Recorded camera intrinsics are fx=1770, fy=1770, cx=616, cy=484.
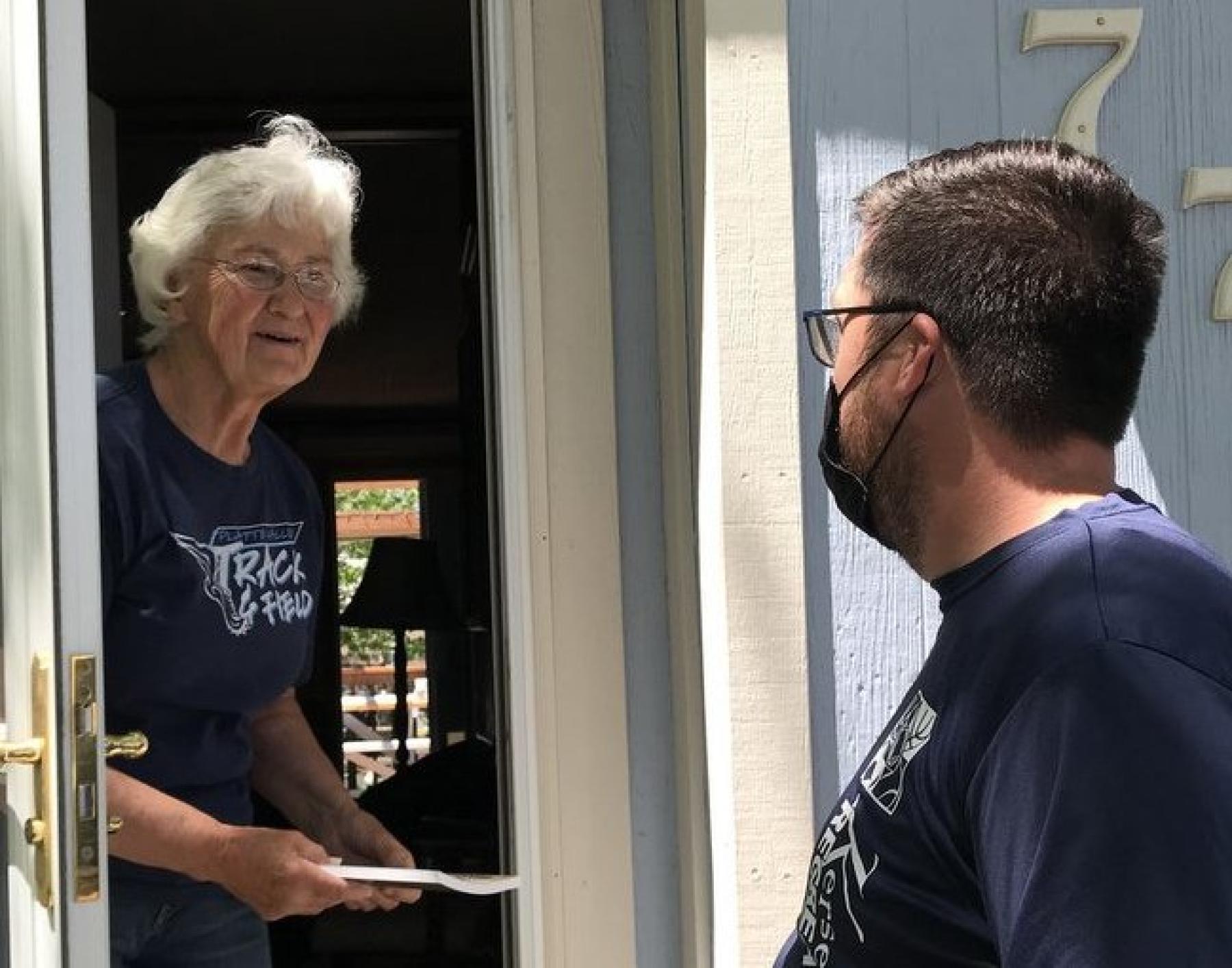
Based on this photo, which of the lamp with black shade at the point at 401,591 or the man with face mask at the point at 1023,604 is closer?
the man with face mask at the point at 1023,604

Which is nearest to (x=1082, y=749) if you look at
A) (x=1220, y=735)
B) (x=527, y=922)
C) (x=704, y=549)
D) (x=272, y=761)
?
(x=1220, y=735)

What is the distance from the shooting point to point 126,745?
190cm

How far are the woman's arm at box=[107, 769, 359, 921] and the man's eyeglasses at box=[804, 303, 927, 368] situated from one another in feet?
3.25

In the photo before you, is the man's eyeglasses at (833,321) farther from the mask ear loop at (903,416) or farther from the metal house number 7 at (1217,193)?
the metal house number 7 at (1217,193)

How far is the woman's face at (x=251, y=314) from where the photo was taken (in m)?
2.33

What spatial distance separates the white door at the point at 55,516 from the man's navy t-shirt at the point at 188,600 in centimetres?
19

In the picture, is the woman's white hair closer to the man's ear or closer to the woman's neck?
the woman's neck

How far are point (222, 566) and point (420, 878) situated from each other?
A: 46 centimetres

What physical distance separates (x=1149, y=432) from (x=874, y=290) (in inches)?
43.3

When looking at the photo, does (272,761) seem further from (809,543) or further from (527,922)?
(809,543)

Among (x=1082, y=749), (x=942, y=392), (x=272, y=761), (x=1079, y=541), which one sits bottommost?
(x=272, y=761)

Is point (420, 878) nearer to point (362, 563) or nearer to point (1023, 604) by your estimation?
point (1023, 604)

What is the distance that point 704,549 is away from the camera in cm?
222

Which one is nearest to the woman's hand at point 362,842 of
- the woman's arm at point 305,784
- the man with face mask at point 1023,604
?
the woman's arm at point 305,784
